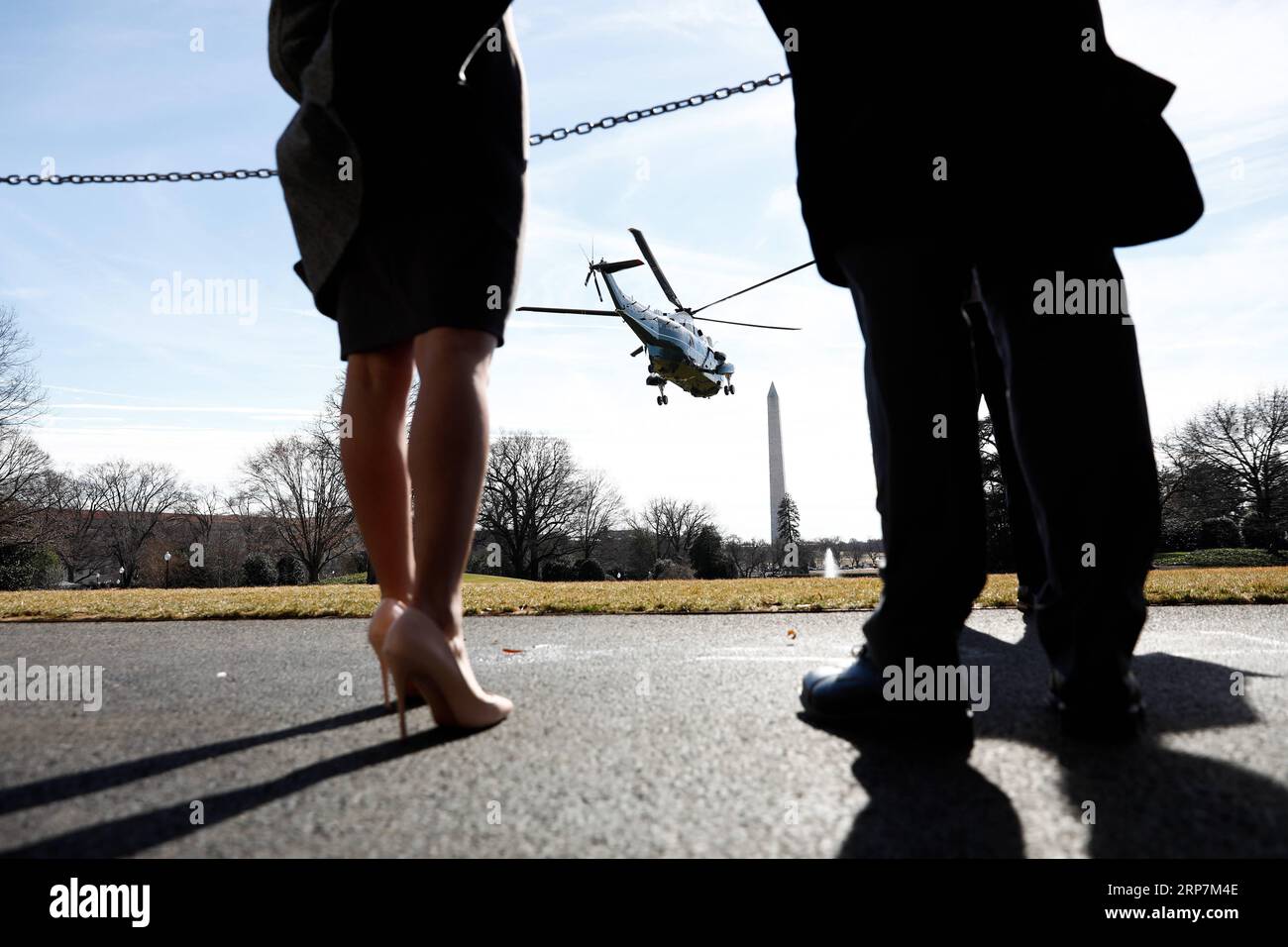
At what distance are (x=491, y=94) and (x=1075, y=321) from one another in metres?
1.23

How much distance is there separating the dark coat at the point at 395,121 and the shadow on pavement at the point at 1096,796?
125 cm

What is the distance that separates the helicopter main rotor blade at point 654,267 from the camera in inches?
1043

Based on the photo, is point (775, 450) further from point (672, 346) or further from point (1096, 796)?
point (1096, 796)

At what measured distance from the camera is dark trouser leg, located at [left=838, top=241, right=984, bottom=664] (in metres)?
1.28

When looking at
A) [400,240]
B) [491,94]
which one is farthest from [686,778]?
[491,94]

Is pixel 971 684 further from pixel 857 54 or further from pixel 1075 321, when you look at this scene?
pixel 857 54

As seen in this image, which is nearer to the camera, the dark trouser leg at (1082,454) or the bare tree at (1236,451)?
the dark trouser leg at (1082,454)

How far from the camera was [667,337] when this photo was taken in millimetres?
24625

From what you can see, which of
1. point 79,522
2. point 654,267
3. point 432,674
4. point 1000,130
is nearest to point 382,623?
point 432,674

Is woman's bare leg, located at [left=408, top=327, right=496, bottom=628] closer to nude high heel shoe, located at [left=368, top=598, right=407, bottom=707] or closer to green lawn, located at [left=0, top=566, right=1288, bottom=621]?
nude high heel shoe, located at [left=368, top=598, right=407, bottom=707]

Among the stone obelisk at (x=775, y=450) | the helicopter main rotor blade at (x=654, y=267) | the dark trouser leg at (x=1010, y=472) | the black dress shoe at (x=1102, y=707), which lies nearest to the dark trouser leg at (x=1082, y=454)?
the black dress shoe at (x=1102, y=707)

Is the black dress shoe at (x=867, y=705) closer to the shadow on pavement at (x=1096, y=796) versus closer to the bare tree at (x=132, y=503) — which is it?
the shadow on pavement at (x=1096, y=796)

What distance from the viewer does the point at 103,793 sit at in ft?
3.34
